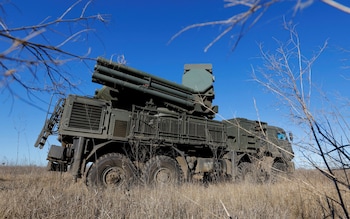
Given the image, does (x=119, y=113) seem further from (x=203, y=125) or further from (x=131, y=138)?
(x=203, y=125)

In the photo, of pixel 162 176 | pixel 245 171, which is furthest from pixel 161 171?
pixel 245 171

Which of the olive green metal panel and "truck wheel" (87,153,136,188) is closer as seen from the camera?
"truck wheel" (87,153,136,188)

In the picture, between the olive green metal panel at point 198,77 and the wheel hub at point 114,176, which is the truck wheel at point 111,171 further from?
the olive green metal panel at point 198,77

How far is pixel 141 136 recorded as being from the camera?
770 centimetres

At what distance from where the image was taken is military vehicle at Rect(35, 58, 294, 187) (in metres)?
6.95

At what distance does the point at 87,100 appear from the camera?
24.1ft

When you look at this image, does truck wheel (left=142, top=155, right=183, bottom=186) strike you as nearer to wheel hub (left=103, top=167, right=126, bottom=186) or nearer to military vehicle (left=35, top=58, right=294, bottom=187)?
military vehicle (left=35, top=58, right=294, bottom=187)

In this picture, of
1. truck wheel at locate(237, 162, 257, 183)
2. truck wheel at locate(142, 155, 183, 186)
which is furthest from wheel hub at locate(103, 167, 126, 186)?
truck wheel at locate(237, 162, 257, 183)

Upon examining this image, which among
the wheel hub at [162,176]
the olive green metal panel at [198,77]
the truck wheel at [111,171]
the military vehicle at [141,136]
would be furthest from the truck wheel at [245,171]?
the truck wheel at [111,171]

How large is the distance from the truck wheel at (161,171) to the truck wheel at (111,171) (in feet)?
1.50

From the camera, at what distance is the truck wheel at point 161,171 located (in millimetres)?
7350

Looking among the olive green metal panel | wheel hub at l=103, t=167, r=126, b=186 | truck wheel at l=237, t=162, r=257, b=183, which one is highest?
the olive green metal panel

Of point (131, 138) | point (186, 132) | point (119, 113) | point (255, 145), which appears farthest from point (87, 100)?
point (255, 145)

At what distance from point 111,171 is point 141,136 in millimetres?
1371
